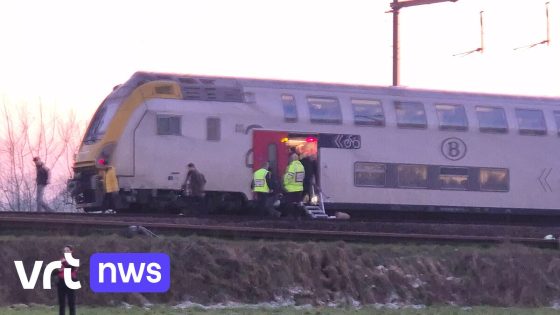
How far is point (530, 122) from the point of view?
3469cm

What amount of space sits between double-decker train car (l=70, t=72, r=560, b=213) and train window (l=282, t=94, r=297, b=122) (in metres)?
0.03

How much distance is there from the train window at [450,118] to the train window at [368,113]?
1.75 m

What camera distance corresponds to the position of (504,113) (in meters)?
34.5

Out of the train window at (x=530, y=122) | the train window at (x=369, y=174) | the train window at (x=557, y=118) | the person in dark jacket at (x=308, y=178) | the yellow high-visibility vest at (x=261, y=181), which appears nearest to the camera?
the yellow high-visibility vest at (x=261, y=181)

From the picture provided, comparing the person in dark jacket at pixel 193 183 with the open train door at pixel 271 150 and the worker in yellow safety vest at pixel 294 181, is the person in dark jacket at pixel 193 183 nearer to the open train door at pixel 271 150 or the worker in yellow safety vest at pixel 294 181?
the open train door at pixel 271 150

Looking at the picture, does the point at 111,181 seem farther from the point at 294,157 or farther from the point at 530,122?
the point at 530,122

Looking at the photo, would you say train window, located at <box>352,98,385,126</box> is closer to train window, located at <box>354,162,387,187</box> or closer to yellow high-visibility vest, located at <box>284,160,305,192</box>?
train window, located at <box>354,162,387,187</box>

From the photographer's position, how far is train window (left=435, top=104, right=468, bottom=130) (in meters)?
33.5

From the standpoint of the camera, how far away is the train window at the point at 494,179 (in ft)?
111

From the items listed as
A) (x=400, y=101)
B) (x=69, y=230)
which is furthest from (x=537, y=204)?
(x=69, y=230)

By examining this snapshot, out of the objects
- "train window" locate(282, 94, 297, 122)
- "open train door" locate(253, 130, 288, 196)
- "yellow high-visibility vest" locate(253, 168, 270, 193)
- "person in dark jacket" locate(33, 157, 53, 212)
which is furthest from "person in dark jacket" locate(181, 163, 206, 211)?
"person in dark jacket" locate(33, 157, 53, 212)

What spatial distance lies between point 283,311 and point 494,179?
16.3 metres

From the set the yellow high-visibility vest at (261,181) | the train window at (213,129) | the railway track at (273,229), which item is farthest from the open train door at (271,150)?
the railway track at (273,229)

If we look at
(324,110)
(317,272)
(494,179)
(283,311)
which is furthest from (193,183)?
(283,311)
